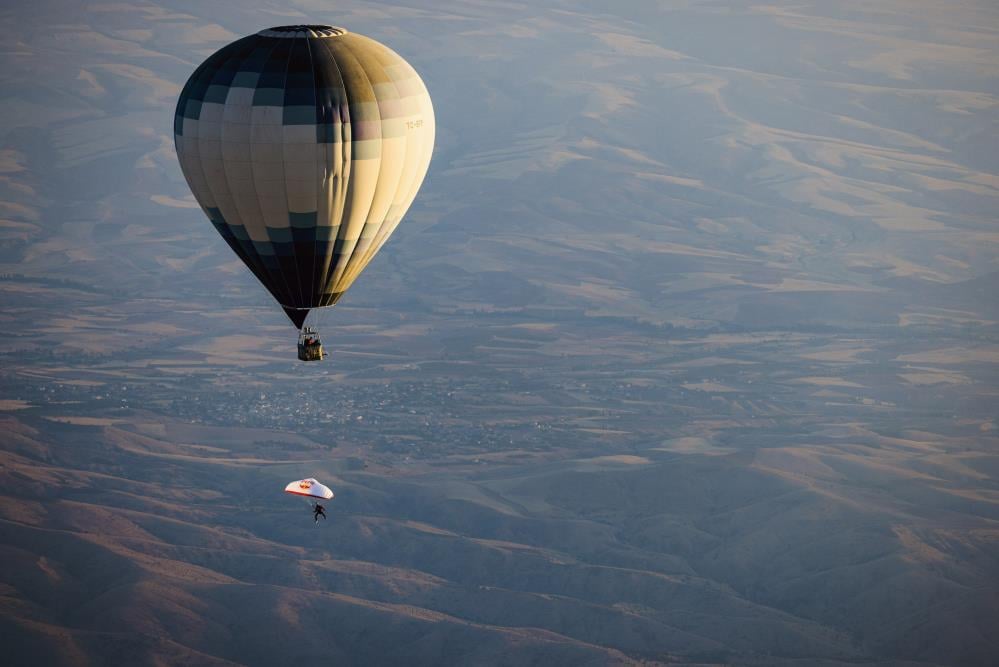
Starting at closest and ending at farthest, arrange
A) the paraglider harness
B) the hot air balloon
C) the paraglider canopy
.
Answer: the hot air balloon, the paraglider harness, the paraglider canopy

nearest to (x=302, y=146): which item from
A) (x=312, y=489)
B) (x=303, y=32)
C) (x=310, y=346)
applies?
(x=303, y=32)

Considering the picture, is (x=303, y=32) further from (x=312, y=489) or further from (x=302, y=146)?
(x=312, y=489)

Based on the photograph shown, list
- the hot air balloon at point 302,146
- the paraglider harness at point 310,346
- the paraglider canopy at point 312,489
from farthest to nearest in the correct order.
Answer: the paraglider canopy at point 312,489, the paraglider harness at point 310,346, the hot air balloon at point 302,146

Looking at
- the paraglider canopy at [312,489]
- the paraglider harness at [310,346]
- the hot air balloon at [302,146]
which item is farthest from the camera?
the paraglider canopy at [312,489]

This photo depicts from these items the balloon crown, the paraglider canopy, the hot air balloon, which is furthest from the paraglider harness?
the paraglider canopy

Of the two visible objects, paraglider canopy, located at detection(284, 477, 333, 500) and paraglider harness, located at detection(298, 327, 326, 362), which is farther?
paraglider canopy, located at detection(284, 477, 333, 500)

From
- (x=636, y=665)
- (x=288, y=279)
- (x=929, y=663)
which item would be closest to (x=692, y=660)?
(x=636, y=665)

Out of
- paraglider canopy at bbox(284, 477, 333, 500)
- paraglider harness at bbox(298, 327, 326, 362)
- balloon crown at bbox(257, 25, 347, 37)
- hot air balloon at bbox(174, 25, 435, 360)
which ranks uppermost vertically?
balloon crown at bbox(257, 25, 347, 37)

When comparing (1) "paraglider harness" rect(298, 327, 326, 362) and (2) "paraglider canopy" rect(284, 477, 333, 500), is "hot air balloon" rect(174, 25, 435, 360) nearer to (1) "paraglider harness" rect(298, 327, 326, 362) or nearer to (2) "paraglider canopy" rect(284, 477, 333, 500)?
(1) "paraglider harness" rect(298, 327, 326, 362)

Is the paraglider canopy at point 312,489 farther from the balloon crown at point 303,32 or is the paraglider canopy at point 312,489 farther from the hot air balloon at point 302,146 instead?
the balloon crown at point 303,32

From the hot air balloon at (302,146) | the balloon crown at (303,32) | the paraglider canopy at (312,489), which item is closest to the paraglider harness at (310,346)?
the hot air balloon at (302,146)
